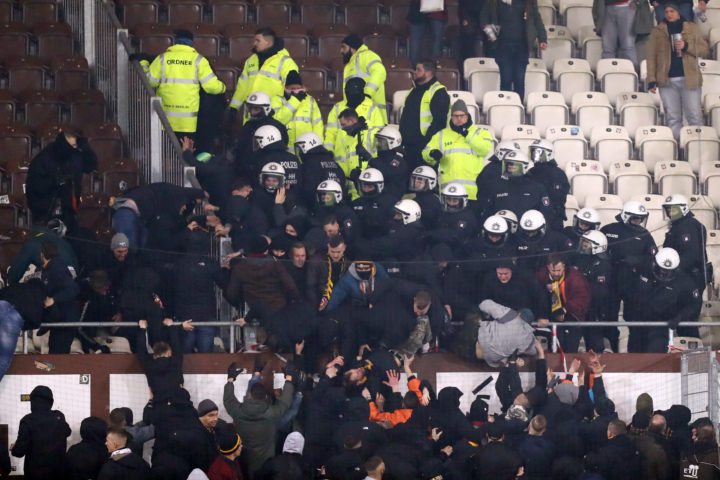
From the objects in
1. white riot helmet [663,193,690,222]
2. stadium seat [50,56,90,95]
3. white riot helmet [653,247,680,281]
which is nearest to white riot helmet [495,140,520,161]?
white riot helmet [663,193,690,222]

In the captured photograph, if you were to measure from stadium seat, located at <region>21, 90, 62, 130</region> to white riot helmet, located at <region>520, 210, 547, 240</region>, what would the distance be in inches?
252

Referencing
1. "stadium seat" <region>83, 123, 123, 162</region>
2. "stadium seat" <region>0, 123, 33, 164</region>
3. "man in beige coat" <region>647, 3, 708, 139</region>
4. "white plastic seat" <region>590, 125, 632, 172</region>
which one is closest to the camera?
"stadium seat" <region>83, 123, 123, 162</region>

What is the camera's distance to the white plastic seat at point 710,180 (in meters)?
20.2

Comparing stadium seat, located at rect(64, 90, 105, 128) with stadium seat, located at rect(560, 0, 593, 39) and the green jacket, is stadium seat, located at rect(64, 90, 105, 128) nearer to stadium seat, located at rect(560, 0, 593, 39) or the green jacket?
the green jacket

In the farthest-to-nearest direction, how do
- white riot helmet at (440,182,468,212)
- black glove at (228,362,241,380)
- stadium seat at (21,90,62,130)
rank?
stadium seat at (21,90,62,130), white riot helmet at (440,182,468,212), black glove at (228,362,241,380)

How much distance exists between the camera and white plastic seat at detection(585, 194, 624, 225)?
64.7 feet

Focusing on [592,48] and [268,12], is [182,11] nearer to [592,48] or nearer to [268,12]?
[268,12]

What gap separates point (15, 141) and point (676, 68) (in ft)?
27.9

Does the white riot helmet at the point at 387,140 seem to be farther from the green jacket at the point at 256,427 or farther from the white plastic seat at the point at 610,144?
the green jacket at the point at 256,427

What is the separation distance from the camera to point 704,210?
1984 centimetres

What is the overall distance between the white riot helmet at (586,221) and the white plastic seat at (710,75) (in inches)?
170

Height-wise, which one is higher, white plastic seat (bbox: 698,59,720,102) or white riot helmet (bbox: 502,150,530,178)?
white plastic seat (bbox: 698,59,720,102)

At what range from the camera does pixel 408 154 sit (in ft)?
64.2

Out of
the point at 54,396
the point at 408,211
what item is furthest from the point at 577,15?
the point at 54,396
